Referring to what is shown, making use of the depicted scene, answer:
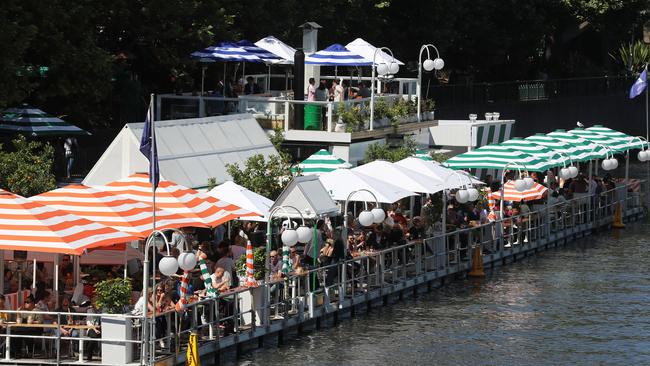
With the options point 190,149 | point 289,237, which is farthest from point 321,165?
point 289,237

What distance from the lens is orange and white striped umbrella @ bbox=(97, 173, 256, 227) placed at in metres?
32.4

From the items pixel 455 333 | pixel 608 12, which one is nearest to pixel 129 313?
pixel 455 333

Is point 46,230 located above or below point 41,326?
above

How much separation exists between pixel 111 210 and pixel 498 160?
61.2 ft

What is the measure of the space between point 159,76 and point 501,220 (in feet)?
49.2

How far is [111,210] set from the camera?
31125mm

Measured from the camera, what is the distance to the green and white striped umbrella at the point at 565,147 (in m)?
51.9

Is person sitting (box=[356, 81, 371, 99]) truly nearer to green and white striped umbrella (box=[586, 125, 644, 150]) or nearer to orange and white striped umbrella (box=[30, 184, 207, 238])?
green and white striped umbrella (box=[586, 125, 644, 150])

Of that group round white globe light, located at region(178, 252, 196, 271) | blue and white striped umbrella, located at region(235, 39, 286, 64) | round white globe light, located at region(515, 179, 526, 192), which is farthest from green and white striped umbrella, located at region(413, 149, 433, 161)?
round white globe light, located at region(178, 252, 196, 271)

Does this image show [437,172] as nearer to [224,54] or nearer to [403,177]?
[403,177]

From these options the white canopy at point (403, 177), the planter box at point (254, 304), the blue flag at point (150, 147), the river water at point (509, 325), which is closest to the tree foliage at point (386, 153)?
the river water at point (509, 325)

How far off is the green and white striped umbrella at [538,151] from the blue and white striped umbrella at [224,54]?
Answer: 8.12m

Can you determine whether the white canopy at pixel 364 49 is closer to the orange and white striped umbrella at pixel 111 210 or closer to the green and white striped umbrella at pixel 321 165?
the green and white striped umbrella at pixel 321 165

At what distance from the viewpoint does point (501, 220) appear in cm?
4522
